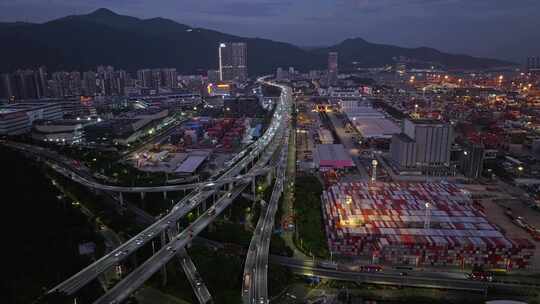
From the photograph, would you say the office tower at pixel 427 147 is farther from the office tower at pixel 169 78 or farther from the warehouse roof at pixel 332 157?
the office tower at pixel 169 78

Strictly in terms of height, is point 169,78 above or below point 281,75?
below

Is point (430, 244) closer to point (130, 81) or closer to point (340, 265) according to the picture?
point (340, 265)

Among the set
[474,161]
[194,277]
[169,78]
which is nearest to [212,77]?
[169,78]

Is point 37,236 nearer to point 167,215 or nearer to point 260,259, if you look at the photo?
point 167,215

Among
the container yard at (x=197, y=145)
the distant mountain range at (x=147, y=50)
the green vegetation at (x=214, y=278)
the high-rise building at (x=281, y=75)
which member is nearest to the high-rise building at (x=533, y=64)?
the distant mountain range at (x=147, y=50)

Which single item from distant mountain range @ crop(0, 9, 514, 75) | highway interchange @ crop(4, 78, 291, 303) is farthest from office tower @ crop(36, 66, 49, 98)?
highway interchange @ crop(4, 78, 291, 303)
